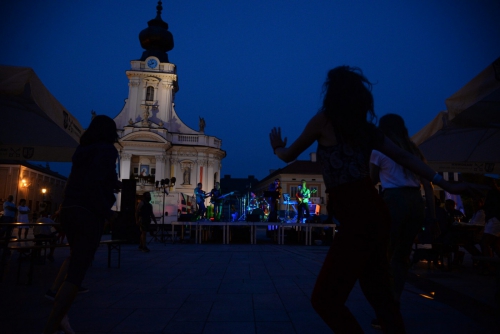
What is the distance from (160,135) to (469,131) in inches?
1629

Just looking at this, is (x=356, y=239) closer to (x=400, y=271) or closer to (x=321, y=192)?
(x=400, y=271)

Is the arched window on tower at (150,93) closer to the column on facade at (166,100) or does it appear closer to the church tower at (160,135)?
the church tower at (160,135)

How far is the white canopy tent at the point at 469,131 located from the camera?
4742mm

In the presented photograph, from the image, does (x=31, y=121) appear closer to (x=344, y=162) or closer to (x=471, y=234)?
(x=344, y=162)

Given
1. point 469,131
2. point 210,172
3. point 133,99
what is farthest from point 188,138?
point 469,131

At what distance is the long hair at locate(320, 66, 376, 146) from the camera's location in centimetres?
204

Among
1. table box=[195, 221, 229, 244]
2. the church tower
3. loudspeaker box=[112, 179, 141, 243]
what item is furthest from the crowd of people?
the church tower

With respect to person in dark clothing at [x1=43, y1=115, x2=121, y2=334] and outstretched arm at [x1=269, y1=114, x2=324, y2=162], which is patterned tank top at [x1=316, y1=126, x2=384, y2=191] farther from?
person in dark clothing at [x1=43, y1=115, x2=121, y2=334]

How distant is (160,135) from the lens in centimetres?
4612

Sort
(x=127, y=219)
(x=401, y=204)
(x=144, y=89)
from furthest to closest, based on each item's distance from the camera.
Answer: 1. (x=144, y=89)
2. (x=127, y=219)
3. (x=401, y=204)

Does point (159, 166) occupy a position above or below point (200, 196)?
above

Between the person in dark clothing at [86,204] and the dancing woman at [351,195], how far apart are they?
150 cm

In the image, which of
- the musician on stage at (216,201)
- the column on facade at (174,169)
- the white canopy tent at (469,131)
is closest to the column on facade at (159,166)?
the column on facade at (174,169)

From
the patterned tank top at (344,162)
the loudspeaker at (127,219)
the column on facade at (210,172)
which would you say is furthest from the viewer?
the column on facade at (210,172)
